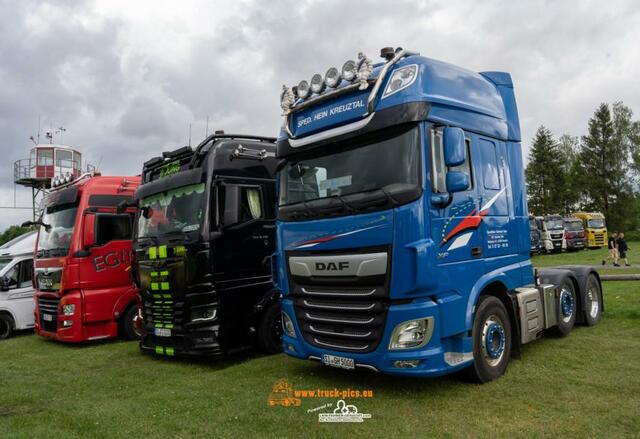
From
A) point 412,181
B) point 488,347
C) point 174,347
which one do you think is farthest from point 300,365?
point 412,181

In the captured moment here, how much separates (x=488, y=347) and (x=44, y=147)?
29895 mm

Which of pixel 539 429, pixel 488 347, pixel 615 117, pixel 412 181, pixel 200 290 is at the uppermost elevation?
pixel 615 117

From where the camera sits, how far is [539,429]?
4.34 m

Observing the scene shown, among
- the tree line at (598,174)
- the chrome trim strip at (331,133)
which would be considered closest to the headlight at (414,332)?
the chrome trim strip at (331,133)

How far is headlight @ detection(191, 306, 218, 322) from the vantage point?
23.3 feet

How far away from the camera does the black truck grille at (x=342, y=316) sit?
5.02m

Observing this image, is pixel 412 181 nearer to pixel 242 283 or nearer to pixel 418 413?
pixel 418 413

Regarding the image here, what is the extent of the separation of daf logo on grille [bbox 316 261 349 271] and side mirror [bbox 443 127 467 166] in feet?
4.80

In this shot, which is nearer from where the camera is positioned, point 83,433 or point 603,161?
point 83,433

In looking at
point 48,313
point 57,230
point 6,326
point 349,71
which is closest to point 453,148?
point 349,71

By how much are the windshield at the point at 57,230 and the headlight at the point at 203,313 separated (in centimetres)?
390

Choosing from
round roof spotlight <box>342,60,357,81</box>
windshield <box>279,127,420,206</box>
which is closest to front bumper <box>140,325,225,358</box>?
windshield <box>279,127,420,206</box>

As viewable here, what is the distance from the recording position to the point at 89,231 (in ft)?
31.2

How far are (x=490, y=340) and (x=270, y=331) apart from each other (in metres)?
3.43
